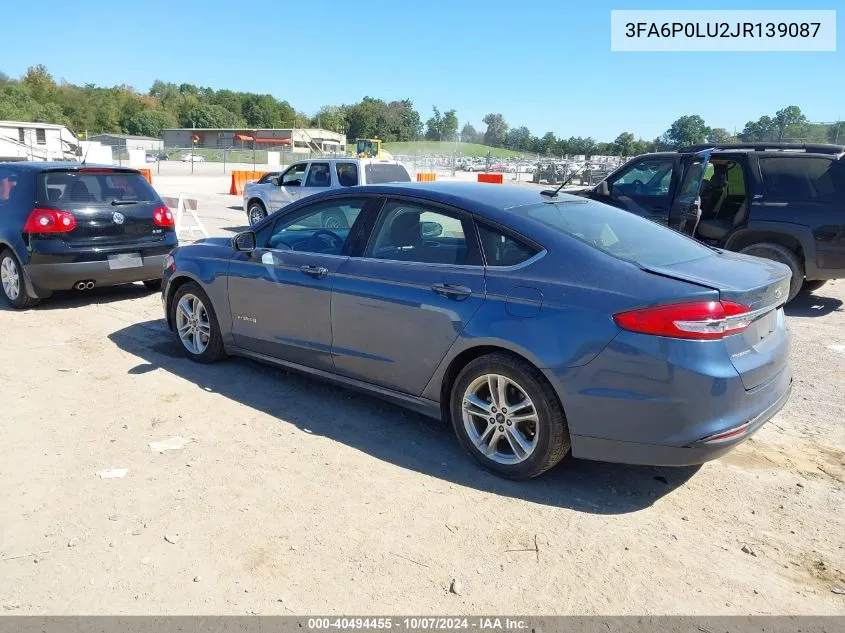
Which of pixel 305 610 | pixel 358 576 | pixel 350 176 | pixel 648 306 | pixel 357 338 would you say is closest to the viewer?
pixel 305 610

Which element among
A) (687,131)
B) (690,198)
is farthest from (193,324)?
(687,131)

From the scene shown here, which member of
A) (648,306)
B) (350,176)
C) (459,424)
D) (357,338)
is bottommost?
(459,424)

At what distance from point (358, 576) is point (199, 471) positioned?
141 cm

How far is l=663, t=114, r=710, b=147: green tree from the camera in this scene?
110ft

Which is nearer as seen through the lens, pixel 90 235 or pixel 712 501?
pixel 712 501

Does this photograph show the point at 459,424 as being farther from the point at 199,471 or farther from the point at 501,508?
the point at 199,471

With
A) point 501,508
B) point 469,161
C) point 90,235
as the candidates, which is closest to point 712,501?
point 501,508

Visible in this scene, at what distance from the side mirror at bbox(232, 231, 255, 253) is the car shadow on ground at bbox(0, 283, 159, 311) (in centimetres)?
374

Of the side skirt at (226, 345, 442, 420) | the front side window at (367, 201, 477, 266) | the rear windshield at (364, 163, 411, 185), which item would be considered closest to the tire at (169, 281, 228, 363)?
the side skirt at (226, 345, 442, 420)

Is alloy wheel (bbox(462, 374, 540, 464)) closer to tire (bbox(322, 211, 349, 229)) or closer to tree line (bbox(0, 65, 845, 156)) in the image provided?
tire (bbox(322, 211, 349, 229))

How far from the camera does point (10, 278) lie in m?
7.61

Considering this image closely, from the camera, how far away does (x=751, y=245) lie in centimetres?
809

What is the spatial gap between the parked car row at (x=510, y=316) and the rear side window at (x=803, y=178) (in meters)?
4.36

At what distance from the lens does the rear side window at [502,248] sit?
3.70m
